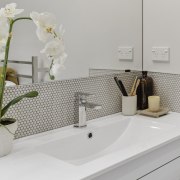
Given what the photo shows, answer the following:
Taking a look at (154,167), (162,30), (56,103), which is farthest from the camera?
(162,30)

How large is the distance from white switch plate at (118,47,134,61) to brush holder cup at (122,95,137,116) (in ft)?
0.85

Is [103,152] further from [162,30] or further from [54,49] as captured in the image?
[162,30]

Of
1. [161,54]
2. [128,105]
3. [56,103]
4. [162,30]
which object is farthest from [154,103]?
[56,103]

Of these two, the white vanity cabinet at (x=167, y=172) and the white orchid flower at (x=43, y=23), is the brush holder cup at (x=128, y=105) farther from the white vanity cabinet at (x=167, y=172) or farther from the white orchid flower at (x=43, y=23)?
the white orchid flower at (x=43, y=23)

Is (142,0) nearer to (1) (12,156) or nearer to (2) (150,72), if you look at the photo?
(2) (150,72)

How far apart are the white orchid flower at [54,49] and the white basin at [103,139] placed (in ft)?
1.26

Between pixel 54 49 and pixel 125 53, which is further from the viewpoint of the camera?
pixel 125 53

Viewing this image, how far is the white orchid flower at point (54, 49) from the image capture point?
1.07 m

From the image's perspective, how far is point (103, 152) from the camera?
1445mm

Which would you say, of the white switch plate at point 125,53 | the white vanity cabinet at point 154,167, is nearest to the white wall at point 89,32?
the white switch plate at point 125,53

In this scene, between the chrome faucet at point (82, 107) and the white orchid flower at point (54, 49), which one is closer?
the white orchid flower at point (54, 49)

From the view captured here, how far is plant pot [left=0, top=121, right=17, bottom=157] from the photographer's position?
3.54 ft

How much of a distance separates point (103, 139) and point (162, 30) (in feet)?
2.38

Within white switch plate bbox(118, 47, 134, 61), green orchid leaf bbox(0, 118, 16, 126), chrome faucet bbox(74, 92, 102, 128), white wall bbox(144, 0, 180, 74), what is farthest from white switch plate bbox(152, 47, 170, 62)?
green orchid leaf bbox(0, 118, 16, 126)
